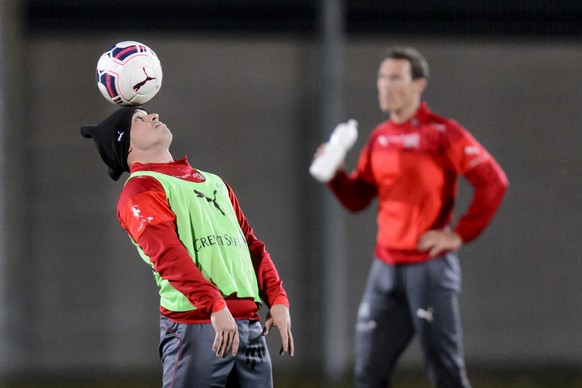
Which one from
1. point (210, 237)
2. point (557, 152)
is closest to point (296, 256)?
point (557, 152)

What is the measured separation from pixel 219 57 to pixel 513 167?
2.65 m

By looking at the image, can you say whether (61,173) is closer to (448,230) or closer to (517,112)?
(517,112)

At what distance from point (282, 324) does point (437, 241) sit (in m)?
2.06

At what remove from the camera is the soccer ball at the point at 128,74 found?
3859 mm

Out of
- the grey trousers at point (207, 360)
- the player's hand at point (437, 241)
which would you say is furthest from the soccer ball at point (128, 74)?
the player's hand at point (437, 241)

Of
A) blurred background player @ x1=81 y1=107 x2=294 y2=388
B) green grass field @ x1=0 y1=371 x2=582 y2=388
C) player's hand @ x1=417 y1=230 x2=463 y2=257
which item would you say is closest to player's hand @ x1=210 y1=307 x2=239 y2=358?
blurred background player @ x1=81 y1=107 x2=294 y2=388

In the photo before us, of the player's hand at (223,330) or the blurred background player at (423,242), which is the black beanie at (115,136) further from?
the blurred background player at (423,242)

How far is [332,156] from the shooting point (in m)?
5.64

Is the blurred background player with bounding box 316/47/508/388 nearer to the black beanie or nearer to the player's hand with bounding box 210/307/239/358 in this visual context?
the black beanie

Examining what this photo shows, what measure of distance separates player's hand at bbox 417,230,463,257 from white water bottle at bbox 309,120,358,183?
0.55 m

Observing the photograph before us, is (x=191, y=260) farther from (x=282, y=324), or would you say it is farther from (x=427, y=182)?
(x=427, y=182)

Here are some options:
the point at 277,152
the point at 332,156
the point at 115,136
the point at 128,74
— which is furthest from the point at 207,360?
the point at 277,152

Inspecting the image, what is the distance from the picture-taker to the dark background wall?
947cm

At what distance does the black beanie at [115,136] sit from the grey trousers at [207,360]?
1.80 ft
